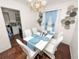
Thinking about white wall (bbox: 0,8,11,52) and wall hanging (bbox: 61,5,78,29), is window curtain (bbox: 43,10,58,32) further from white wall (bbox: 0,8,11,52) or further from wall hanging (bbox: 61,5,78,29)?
white wall (bbox: 0,8,11,52)

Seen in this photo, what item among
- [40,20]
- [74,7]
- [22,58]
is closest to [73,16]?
[74,7]

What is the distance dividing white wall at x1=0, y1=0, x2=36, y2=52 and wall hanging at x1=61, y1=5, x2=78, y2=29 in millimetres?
2175

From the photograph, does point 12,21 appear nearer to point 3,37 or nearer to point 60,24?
point 3,37

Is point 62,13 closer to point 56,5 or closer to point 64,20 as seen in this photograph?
point 64,20

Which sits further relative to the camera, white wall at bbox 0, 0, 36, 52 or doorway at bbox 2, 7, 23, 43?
doorway at bbox 2, 7, 23, 43

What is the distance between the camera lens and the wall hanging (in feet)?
8.22

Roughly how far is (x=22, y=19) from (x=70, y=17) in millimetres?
2595

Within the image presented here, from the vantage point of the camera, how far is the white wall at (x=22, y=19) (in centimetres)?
233

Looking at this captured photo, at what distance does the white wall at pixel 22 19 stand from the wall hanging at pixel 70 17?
2175mm

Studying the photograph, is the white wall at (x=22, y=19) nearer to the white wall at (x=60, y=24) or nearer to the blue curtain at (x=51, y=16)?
the blue curtain at (x=51, y=16)

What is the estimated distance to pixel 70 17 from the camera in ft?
8.63

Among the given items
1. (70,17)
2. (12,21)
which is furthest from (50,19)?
(12,21)

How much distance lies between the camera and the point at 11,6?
269 cm

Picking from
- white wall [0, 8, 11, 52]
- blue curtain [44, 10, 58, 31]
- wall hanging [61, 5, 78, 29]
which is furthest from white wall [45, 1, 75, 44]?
white wall [0, 8, 11, 52]
